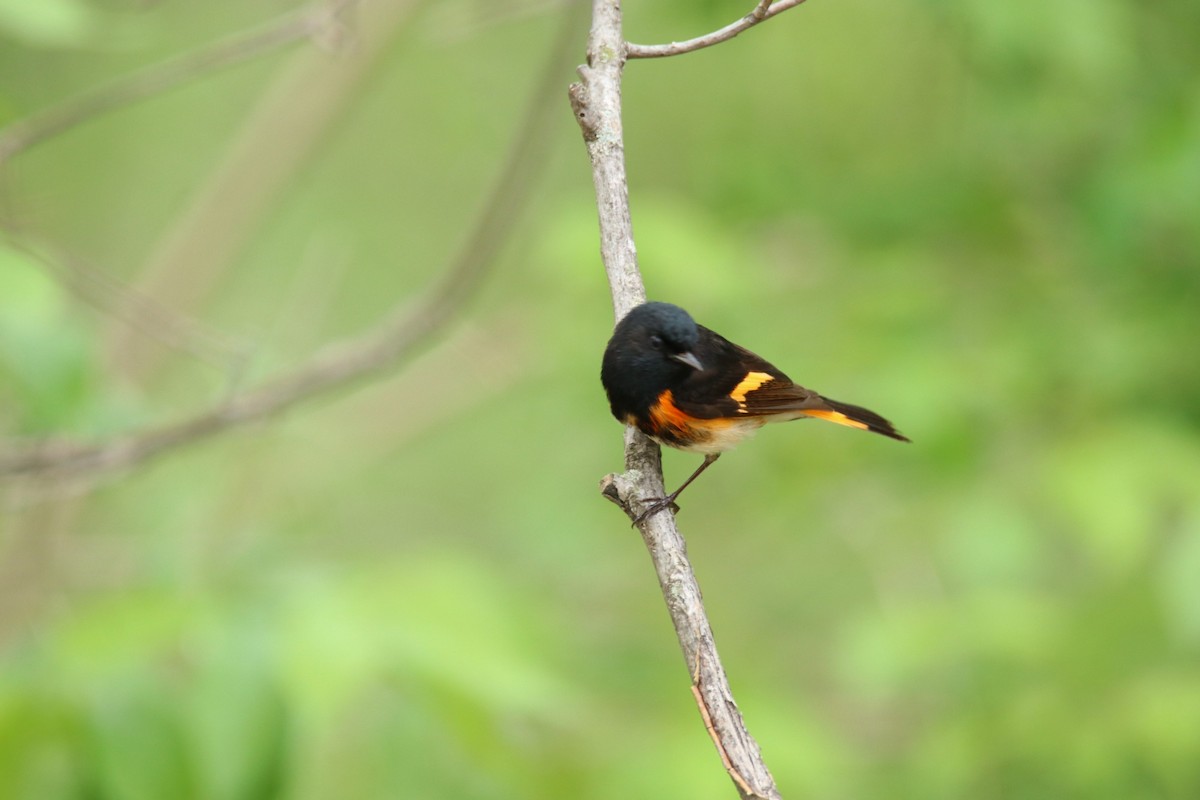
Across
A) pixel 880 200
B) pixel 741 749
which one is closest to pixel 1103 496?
pixel 880 200

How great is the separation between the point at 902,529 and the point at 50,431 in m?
2.81

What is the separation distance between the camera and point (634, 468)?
2449 mm

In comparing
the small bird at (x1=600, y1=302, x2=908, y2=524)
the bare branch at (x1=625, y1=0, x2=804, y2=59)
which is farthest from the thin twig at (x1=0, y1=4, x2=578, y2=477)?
the bare branch at (x1=625, y1=0, x2=804, y2=59)

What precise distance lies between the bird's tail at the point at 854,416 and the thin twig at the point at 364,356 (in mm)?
951

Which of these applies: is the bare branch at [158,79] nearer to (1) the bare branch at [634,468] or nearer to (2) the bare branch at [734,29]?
(1) the bare branch at [634,468]

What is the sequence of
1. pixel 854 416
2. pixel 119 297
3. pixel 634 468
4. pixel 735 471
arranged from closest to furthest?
pixel 634 468 → pixel 119 297 → pixel 854 416 → pixel 735 471

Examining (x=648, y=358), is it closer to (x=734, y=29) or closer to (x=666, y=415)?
(x=666, y=415)

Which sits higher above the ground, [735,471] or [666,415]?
[735,471]

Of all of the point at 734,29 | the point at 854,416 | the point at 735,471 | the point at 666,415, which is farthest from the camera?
the point at 735,471

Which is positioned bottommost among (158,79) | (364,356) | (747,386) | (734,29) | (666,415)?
(666,415)

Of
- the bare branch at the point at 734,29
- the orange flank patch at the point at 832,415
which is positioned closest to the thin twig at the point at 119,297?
the bare branch at the point at 734,29

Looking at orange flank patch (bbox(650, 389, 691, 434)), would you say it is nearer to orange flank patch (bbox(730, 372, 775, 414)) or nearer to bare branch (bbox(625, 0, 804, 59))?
orange flank patch (bbox(730, 372, 775, 414))

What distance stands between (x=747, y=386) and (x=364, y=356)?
102cm

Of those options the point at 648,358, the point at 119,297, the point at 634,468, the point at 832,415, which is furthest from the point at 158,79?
the point at 832,415
